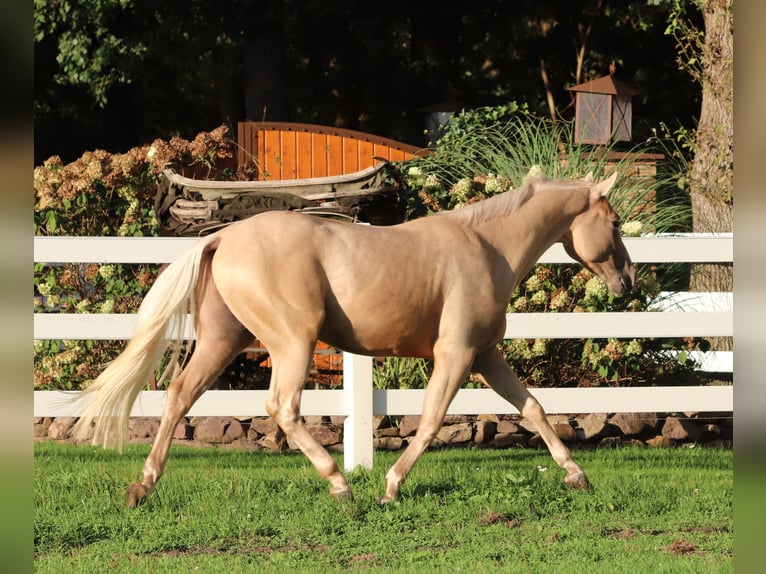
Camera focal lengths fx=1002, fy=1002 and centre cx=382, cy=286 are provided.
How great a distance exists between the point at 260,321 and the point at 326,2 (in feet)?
42.3

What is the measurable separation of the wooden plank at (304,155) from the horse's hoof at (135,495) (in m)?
5.20

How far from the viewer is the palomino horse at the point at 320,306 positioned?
4.91 metres

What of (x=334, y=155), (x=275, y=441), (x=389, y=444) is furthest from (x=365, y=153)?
(x=275, y=441)

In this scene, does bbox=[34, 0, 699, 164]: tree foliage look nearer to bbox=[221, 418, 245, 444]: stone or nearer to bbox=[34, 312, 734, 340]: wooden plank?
bbox=[221, 418, 245, 444]: stone

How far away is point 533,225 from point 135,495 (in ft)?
8.28

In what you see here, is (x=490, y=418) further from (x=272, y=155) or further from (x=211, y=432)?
(x=272, y=155)

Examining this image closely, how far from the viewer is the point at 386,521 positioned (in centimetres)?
473

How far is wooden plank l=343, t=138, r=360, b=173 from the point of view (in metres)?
10.1

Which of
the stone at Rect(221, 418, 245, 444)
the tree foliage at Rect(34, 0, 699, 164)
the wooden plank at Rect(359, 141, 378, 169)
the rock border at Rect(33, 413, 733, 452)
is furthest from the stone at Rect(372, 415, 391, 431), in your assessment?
the tree foliage at Rect(34, 0, 699, 164)

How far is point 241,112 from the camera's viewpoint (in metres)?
19.6

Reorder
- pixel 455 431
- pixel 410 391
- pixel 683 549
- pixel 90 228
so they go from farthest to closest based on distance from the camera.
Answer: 1. pixel 90 228
2. pixel 455 431
3. pixel 410 391
4. pixel 683 549

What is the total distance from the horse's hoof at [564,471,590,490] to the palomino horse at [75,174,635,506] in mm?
13

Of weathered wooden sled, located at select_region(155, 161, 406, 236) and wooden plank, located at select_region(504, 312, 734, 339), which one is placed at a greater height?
weathered wooden sled, located at select_region(155, 161, 406, 236)
